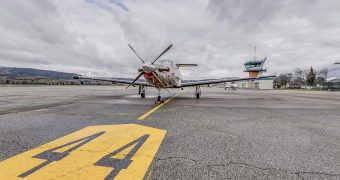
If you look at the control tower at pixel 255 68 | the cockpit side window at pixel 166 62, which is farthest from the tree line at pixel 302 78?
the cockpit side window at pixel 166 62

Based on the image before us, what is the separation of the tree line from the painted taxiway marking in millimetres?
113497

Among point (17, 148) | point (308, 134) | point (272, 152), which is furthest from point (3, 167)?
point (308, 134)

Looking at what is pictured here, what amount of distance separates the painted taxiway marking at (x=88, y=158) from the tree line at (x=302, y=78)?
113 meters

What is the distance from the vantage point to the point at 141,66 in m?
11.1

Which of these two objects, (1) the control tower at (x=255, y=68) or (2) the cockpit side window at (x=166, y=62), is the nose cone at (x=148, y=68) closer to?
(2) the cockpit side window at (x=166, y=62)

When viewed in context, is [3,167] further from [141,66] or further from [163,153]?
[141,66]

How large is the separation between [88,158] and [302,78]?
476 feet

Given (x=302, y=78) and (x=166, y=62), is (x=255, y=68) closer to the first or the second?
(x=302, y=78)

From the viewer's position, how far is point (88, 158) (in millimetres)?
2807

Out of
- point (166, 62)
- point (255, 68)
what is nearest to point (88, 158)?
point (166, 62)

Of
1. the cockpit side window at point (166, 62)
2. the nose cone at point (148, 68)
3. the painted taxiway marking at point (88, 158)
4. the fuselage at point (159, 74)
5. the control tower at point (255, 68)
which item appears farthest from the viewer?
the control tower at point (255, 68)

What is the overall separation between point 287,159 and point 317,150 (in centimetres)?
92

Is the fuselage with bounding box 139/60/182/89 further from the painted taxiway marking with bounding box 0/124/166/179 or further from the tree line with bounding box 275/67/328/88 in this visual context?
the tree line with bounding box 275/67/328/88

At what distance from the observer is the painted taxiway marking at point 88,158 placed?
7.63ft
